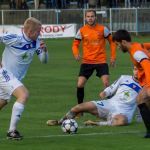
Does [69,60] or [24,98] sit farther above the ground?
[24,98]

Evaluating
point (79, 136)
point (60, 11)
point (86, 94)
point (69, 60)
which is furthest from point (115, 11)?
point (79, 136)

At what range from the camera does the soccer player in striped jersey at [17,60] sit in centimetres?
1166

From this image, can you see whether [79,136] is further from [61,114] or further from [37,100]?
[37,100]

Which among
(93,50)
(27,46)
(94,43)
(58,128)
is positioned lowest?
(58,128)

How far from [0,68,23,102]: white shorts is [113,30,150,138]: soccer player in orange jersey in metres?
1.69

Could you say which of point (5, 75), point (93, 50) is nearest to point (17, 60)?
point (5, 75)

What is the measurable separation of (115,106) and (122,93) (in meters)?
0.28

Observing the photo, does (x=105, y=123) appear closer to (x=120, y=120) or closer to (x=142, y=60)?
(x=120, y=120)

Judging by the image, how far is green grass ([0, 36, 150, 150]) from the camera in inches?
445

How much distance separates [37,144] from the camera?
11.4 metres

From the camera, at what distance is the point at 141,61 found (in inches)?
456

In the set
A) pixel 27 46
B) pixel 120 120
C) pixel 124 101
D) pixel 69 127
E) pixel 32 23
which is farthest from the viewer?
pixel 124 101

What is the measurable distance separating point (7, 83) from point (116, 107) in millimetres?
2625

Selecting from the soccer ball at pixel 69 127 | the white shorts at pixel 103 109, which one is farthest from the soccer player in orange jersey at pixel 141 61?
the white shorts at pixel 103 109
